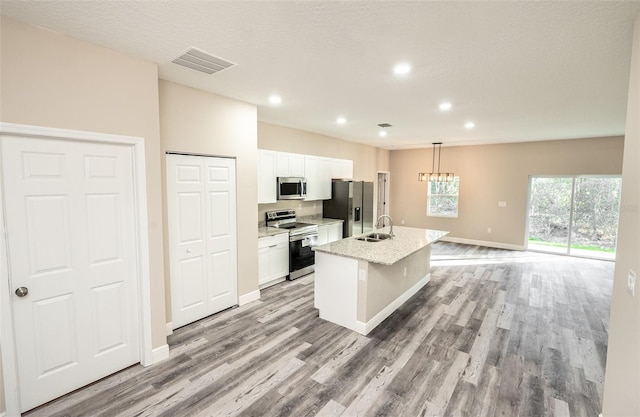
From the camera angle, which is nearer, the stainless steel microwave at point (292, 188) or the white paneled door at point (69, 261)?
the white paneled door at point (69, 261)

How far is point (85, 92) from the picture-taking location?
7.41 feet

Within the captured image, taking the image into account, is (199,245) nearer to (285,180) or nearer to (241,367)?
(241,367)

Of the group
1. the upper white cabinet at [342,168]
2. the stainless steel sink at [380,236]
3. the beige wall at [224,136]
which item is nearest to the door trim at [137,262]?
the beige wall at [224,136]

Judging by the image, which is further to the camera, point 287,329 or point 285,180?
point 285,180

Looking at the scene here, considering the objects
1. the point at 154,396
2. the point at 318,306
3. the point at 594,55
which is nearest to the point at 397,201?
the point at 318,306

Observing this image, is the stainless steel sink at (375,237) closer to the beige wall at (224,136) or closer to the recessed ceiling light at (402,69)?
the beige wall at (224,136)

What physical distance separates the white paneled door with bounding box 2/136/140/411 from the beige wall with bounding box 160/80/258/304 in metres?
0.62

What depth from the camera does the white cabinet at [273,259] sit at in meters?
4.48

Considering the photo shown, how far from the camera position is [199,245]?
3.46 metres

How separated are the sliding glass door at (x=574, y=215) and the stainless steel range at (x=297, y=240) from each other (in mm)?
5919

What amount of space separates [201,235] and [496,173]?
7524 millimetres

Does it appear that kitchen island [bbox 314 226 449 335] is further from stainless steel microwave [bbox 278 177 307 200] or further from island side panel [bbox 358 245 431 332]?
stainless steel microwave [bbox 278 177 307 200]

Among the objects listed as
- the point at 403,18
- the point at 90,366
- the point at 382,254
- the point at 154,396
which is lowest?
the point at 154,396

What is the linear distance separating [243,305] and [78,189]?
242 centimetres
